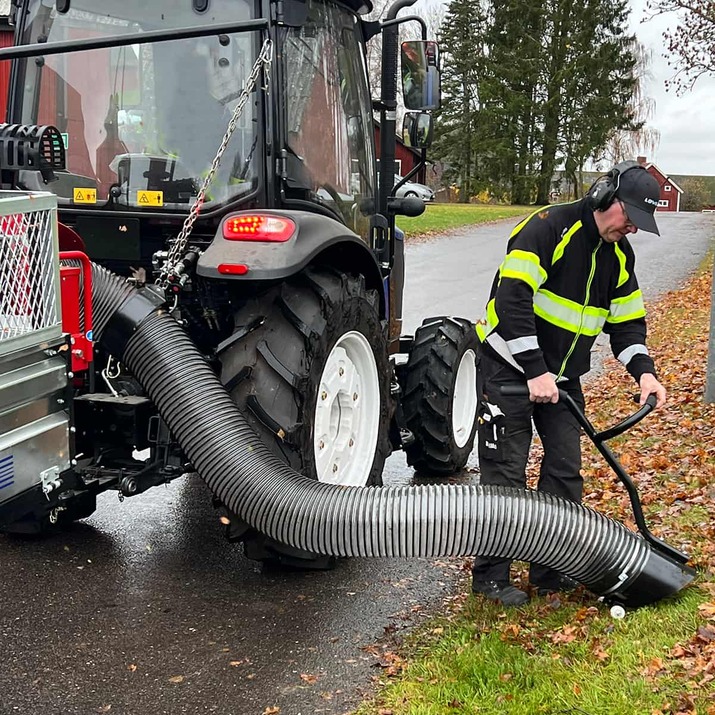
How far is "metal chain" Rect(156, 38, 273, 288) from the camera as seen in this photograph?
4082 millimetres

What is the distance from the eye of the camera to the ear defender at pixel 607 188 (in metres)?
3.98

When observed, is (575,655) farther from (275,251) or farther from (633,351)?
(275,251)

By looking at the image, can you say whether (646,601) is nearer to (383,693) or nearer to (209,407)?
(383,693)

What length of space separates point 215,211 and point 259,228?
39cm

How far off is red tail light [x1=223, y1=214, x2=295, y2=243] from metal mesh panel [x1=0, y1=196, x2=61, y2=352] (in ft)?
2.98

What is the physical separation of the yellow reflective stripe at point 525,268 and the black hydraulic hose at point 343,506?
2.79 ft

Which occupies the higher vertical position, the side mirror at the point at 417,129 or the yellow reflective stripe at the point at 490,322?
the side mirror at the point at 417,129

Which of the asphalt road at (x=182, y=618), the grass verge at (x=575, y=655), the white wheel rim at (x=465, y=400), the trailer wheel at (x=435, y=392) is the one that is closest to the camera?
the grass verge at (x=575, y=655)

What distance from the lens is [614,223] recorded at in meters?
4.04

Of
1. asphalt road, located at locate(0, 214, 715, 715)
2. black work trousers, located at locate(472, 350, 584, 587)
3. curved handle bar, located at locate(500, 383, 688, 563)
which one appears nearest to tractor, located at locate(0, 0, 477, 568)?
asphalt road, located at locate(0, 214, 715, 715)

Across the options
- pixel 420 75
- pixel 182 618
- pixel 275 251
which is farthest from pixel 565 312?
pixel 182 618

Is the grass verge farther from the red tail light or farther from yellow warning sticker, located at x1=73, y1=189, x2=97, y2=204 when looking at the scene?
yellow warning sticker, located at x1=73, y1=189, x2=97, y2=204

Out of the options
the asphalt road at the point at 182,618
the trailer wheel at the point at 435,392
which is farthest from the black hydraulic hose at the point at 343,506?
the trailer wheel at the point at 435,392

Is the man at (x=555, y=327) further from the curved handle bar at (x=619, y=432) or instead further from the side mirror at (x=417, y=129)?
the side mirror at (x=417, y=129)
